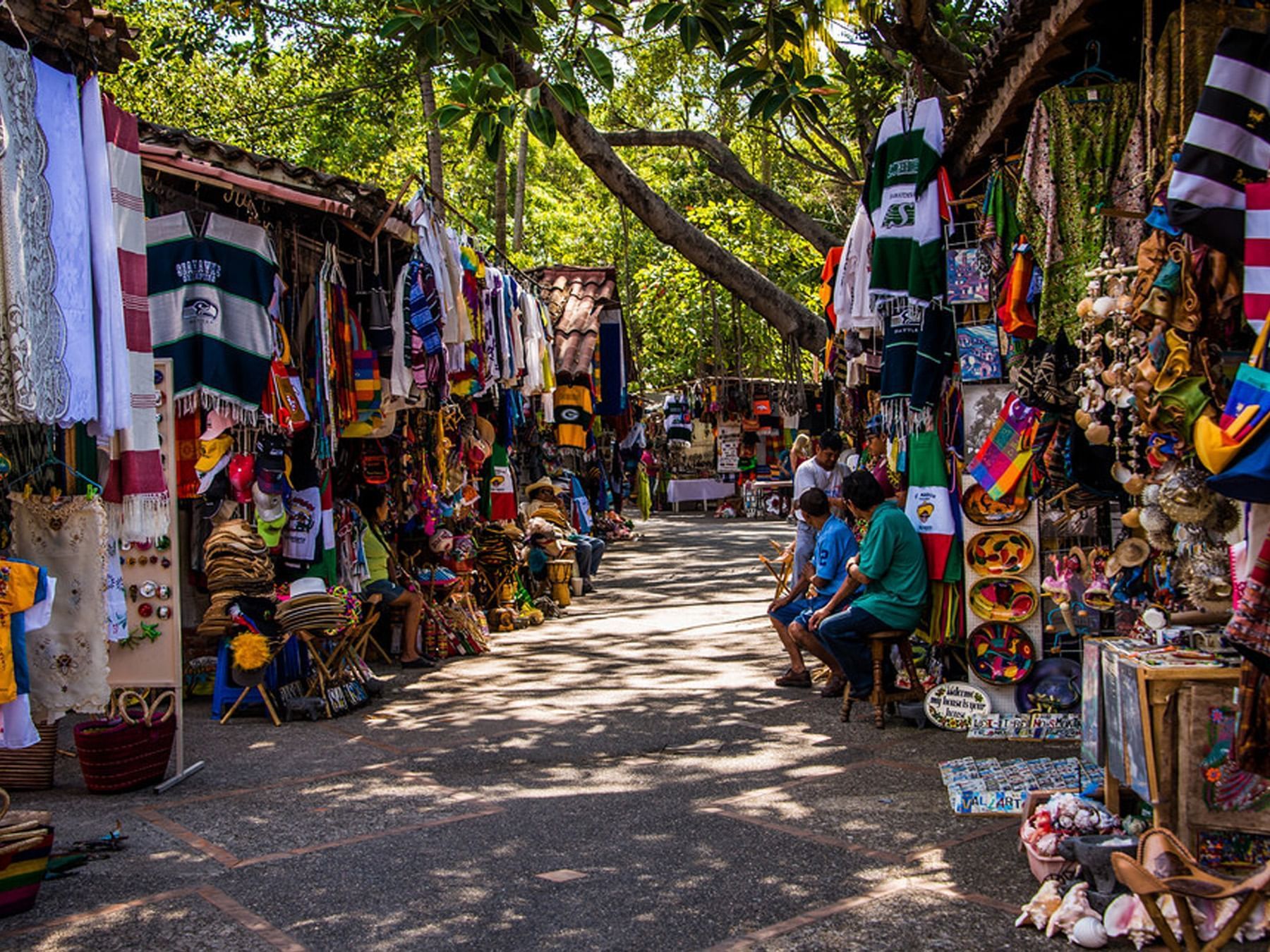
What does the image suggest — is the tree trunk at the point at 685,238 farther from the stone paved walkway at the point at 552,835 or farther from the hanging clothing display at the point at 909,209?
the stone paved walkway at the point at 552,835

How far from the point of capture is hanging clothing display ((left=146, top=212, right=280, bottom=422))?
7.85 meters

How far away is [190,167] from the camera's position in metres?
7.46

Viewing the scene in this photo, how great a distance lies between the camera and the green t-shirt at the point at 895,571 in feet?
25.1

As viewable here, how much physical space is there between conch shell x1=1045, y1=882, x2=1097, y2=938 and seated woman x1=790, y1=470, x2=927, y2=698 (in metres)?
3.44

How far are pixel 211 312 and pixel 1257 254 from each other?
242 inches

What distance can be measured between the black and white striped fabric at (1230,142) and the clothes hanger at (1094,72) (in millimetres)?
1860

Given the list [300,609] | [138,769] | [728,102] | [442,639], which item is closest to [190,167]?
[300,609]

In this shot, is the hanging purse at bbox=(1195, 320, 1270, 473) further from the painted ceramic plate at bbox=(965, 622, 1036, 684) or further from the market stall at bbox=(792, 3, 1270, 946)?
the painted ceramic plate at bbox=(965, 622, 1036, 684)

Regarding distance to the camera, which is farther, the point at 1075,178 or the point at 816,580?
the point at 816,580

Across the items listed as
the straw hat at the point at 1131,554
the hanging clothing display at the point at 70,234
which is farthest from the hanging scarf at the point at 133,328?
the straw hat at the point at 1131,554

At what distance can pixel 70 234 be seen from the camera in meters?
4.52

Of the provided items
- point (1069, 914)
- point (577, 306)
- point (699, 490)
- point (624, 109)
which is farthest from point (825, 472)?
point (699, 490)

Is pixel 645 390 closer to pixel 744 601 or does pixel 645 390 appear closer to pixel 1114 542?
pixel 744 601

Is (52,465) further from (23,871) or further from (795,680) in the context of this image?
(795,680)
